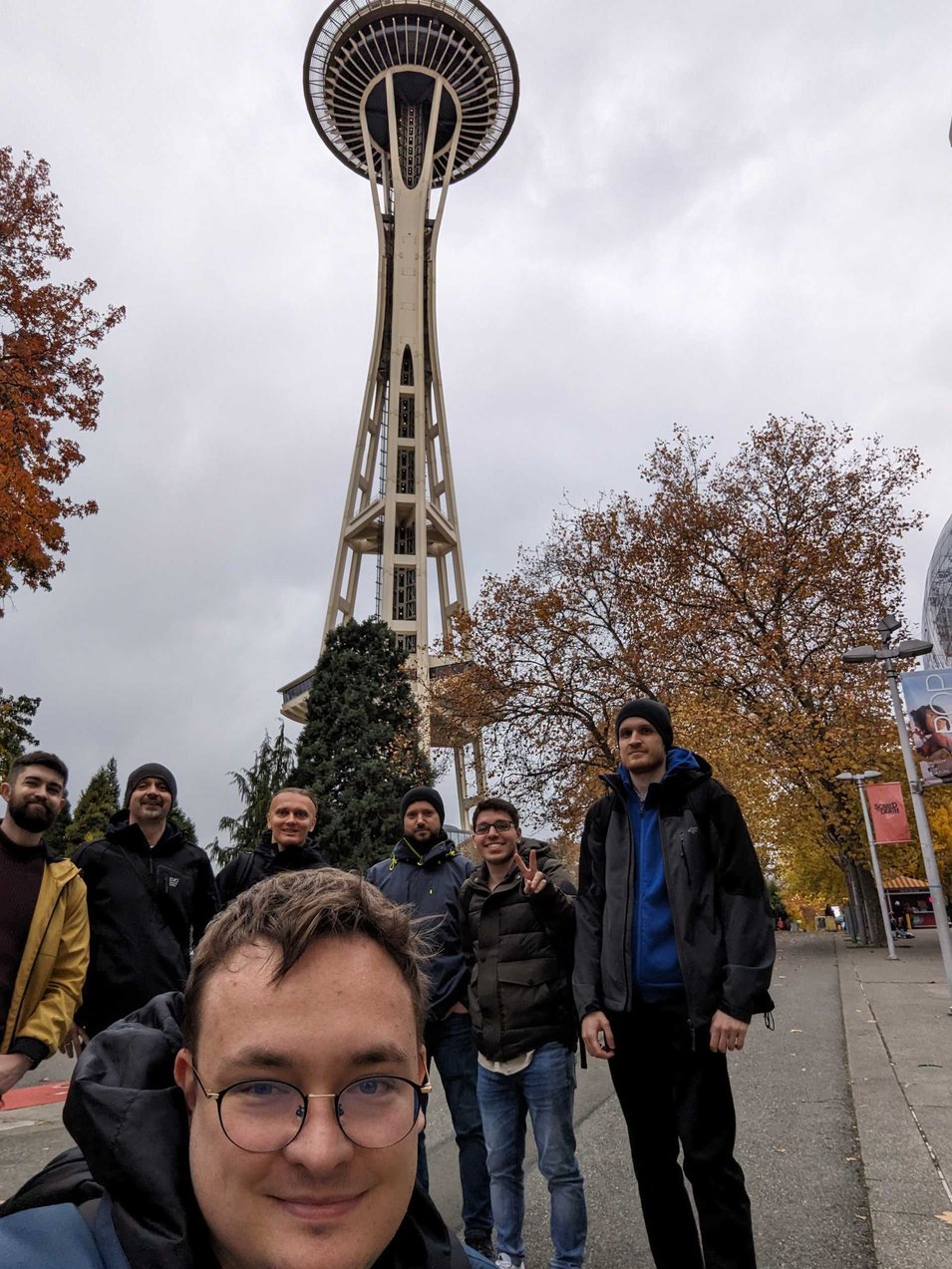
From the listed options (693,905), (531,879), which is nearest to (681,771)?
(693,905)

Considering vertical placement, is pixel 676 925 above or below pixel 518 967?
above

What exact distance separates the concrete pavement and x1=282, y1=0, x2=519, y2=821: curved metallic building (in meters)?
34.7

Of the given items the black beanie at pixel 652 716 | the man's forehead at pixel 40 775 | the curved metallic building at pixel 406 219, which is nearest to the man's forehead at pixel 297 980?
the black beanie at pixel 652 716

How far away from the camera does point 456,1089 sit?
367 centimetres

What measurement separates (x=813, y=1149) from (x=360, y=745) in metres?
20.8

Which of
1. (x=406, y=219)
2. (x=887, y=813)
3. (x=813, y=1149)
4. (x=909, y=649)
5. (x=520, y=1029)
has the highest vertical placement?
(x=406, y=219)

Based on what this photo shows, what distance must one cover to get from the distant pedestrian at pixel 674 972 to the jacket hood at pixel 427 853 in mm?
1184

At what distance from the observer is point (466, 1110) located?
3594 mm

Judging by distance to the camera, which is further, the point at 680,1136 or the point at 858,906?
the point at 858,906

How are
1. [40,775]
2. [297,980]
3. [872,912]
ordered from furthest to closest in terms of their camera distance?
1. [872,912]
2. [40,775]
3. [297,980]

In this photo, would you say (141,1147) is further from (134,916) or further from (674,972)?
(134,916)

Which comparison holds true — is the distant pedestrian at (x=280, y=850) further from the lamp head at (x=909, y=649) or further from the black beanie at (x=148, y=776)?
the lamp head at (x=909, y=649)

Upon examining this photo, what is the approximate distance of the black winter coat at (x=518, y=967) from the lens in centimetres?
319

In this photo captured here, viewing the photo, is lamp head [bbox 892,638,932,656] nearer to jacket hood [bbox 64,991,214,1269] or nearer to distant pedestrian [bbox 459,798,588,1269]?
distant pedestrian [bbox 459,798,588,1269]
